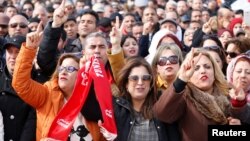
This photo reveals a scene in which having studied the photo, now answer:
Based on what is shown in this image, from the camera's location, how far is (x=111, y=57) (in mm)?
7137

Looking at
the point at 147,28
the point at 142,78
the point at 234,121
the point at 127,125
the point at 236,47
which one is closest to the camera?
the point at 234,121

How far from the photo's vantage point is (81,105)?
621 centimetres

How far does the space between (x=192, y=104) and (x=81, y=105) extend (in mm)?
989

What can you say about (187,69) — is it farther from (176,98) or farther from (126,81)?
(126,81)

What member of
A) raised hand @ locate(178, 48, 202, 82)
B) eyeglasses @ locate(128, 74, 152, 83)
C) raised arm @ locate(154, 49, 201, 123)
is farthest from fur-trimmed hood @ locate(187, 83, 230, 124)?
eyeglasses @ locate(128, 74, 152, 83)

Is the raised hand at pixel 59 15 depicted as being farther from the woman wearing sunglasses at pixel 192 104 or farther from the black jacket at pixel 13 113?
the woman wearing sunglasses at pixel 192 104

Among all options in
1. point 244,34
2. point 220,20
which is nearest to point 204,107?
point 244,34

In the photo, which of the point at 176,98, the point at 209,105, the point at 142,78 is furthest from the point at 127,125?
the point at 209,105

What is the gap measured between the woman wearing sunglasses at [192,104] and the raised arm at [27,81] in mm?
1089

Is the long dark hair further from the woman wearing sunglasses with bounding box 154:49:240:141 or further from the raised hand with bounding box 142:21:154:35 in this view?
the raised hand with bounding box 142:21:154:35

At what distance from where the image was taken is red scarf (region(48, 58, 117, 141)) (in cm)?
609

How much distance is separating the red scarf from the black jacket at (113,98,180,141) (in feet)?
0.32

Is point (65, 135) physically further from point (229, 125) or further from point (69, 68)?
point (229, 125)

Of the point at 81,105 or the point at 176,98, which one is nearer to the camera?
the point at 176,98
